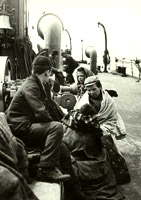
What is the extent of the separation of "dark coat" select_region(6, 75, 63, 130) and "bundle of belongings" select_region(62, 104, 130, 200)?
78 centimetres

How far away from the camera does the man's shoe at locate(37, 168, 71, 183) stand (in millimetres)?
3166

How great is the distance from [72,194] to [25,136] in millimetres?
1086

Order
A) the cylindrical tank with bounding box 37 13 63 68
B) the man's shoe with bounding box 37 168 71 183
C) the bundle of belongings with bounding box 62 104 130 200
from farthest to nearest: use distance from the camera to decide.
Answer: the cylindrical tank with bounding box 37 13 63 68 → the bundle of belongings with bounding box 62 104 130 200 → the man's shoe with bounding box 37 168 71 183

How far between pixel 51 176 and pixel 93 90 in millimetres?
2073

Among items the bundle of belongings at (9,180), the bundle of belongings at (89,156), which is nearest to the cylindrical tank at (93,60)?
the bundle of belongings at (89,156)

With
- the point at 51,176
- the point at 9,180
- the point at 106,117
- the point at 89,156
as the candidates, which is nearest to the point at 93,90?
the point at 106,117

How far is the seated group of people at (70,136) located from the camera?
3.20 m

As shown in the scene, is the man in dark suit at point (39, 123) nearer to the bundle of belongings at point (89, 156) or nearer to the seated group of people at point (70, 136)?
the seated group of people at point (70, 136)

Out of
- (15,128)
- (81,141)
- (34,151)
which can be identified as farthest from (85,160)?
(15,128)

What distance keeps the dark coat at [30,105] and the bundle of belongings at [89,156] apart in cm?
78

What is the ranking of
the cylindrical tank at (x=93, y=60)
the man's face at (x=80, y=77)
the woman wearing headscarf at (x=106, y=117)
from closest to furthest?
1. the woman wearing headscarf at (x=106, y=117)
2. the man's face at (x=80, y=77)
3. the cylindrical tank at (x=93, y=60)

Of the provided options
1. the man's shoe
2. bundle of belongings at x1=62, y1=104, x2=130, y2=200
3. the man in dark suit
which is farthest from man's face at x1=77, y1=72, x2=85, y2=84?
the man's shoe

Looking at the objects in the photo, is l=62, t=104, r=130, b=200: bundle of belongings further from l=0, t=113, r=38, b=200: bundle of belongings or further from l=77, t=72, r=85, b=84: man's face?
l=77, t=72, r=85, b=84: man's face

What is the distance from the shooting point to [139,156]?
5.58m
